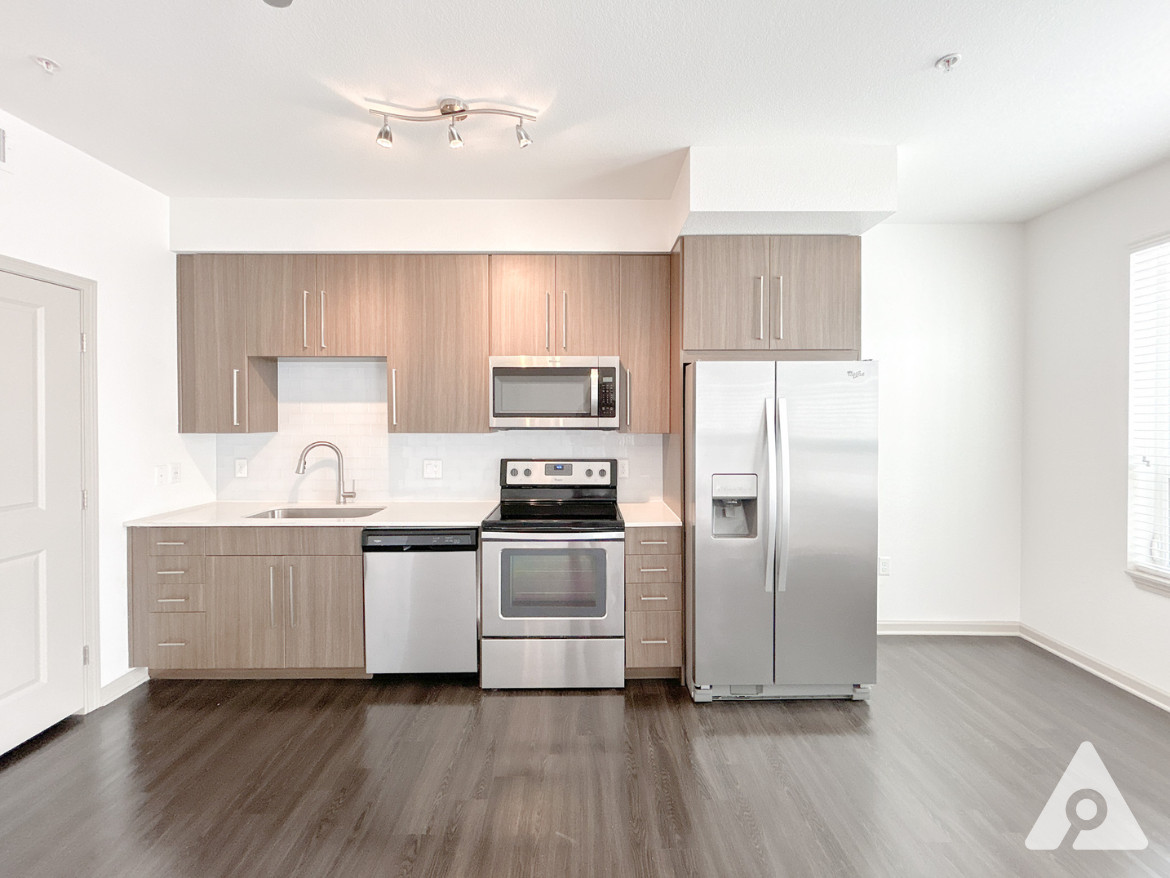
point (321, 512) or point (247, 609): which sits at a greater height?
point (321, 512)

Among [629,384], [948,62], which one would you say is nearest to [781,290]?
[629,384]

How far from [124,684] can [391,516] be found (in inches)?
59.7

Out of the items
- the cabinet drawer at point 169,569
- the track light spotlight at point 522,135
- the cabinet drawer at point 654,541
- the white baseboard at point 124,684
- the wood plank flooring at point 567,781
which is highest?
the track light spotlight at point 522,135

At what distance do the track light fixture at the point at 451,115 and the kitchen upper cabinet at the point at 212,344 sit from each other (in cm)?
153

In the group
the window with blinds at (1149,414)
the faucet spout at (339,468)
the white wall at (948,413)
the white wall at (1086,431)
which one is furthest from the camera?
the white wall at (948,413)

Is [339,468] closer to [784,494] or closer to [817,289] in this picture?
[784,494]

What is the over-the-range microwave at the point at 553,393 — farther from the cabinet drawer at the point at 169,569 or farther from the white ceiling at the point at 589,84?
the cabinet drawer at the point at 169,569

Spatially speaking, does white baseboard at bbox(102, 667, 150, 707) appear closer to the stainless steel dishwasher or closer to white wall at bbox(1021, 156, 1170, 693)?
the stainless steel dishwasher

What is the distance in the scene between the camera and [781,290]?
314cm

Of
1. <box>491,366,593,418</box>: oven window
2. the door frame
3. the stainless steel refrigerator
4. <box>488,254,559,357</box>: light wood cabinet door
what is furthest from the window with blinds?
the door frame

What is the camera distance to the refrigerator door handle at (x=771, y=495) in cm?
296

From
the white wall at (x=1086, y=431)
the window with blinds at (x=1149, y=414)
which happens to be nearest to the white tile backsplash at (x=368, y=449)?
the white wall at (x=1086, y=431)

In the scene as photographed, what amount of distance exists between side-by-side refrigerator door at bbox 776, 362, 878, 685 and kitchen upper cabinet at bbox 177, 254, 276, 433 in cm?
293

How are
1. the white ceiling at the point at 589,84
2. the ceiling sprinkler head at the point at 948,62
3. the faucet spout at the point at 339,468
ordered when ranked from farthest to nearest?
the faucet spout at the point at 339,468
the ceiling sprinkler head at the point at 948,62
the white ceiling at the point at 589,84
